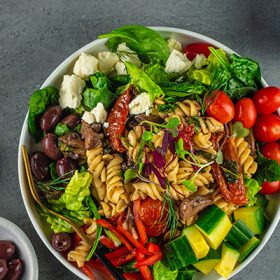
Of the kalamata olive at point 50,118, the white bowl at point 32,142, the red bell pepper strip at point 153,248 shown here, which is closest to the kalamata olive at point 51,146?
the kalamata olive at point 50,118

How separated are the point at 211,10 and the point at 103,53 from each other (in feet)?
2.67

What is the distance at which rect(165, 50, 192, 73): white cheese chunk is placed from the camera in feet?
10.2

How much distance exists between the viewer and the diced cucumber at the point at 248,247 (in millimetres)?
3055

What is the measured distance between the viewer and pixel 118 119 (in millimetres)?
2984

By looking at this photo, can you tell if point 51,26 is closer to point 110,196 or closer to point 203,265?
point 110,196

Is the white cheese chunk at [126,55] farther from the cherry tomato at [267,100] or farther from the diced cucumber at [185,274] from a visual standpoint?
the diced cucumber at [185,274]

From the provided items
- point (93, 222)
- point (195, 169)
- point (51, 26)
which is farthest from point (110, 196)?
point (51, 26)

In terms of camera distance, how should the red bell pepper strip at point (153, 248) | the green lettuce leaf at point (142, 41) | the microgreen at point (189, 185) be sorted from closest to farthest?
the microgreen at point (189, 185) → the red bell pepper strip at point (153, 248) → the green lettuce leaf at point (142, 41)

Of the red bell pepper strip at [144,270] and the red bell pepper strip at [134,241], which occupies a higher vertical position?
the red bell pepper strip at [134,241]

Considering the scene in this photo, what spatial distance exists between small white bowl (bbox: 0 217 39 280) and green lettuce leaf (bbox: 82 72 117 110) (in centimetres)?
85

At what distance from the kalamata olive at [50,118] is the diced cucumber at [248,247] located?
1267 mm

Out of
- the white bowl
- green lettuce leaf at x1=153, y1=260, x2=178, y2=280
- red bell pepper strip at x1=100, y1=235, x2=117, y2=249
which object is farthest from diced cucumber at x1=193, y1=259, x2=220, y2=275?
red bell pepper strip at x1=100, y1=235, x2=117, y2=249

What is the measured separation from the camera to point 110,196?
2986mm

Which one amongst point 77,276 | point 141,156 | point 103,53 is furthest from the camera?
point 77,276
